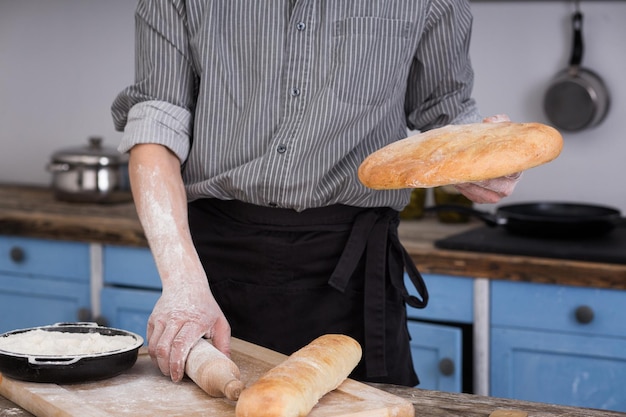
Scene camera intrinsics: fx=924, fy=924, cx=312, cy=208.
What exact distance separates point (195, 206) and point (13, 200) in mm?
1521

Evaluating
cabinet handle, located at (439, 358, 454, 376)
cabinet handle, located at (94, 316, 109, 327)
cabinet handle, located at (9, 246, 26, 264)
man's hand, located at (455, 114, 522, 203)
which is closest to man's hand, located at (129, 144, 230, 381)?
man's hand, located at (455, 114, 522, 203)

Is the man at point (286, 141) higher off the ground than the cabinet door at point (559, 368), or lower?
higher

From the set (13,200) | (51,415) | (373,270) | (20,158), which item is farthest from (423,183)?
(20,158)

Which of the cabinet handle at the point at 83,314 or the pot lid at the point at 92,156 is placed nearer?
the cabinet handle at the point at 83,314

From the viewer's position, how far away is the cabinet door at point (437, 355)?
2158mm

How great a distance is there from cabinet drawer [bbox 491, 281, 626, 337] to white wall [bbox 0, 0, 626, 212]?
0.58 metres

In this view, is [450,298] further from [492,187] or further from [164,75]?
[164,75]

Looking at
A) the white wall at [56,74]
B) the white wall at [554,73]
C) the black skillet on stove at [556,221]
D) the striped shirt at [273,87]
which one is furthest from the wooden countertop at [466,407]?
the white wall at [56,74]

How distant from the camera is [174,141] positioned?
4.71ft

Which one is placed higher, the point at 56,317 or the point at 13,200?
the point at 13,200

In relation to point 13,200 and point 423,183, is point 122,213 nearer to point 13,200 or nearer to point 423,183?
point 13,200

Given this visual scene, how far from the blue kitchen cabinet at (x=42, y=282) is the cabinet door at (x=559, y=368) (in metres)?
1.15

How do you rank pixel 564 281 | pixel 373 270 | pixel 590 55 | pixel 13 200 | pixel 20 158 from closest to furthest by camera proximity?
pixel 373 270
pixel 564 281
pixel 590 55
pixel 13 200
pixel 20 158

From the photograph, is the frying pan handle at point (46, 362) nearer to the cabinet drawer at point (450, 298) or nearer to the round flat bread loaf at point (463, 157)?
the round flat bread loaf at point (463, 157)
